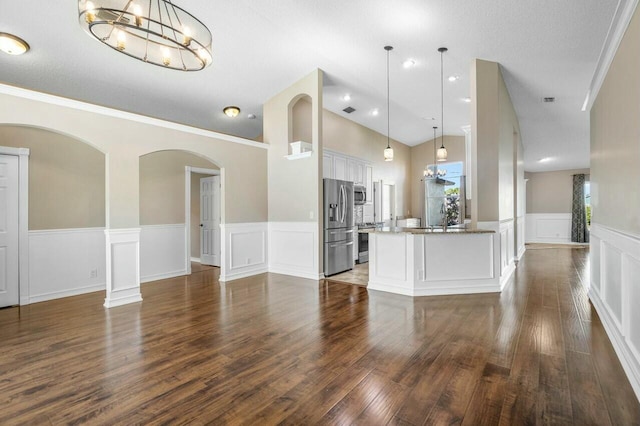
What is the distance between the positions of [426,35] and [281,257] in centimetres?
431

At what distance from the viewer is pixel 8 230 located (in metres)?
4.14

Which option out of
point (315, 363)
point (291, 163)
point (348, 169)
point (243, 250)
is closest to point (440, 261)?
point (315, 363)

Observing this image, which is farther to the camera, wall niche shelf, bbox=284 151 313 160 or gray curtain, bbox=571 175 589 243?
gray curtain, bbox=571 175 589 243

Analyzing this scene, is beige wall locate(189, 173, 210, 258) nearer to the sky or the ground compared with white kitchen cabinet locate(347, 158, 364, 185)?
nearer to the ground

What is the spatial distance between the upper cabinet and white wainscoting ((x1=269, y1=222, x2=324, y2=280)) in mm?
1396

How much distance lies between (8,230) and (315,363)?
4.32 metres

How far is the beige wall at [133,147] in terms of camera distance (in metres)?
3.63

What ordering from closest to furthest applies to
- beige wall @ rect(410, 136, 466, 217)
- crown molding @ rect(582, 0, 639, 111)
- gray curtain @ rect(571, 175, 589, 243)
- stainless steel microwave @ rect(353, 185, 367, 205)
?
crown molding @ rect(582, 0, 639, 111), stainless steel microwave @ rect(353, 185, 367, 205), beige wall @ rect(410, 136, 466, 217), gray curtain @ rect(571, 175, 589, 243)

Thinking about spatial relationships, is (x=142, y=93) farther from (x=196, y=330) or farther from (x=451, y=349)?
(x=451, y=349)

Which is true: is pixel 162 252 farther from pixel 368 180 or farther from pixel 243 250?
pixel 368 180

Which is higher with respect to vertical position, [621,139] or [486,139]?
[486,139]

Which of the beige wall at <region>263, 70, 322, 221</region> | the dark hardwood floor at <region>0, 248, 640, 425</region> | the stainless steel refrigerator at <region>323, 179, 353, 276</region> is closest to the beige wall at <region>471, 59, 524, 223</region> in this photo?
the dark hardwood floor at <region>0, 248, 640, 425</region>

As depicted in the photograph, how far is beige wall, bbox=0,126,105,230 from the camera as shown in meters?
4.37

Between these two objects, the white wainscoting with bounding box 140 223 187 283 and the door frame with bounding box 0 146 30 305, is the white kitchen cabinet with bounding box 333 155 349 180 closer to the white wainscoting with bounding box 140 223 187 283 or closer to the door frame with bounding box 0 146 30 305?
the white wainscoting with bounding box 140 223 187 283
